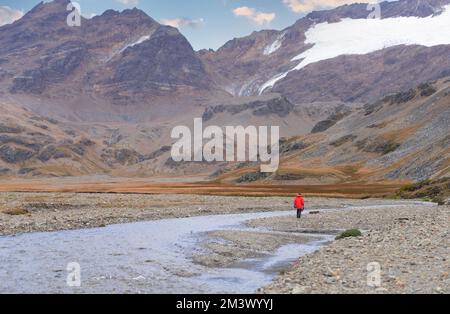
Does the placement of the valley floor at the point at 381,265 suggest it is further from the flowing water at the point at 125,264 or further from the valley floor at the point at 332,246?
the flowing water at the point at 125,264

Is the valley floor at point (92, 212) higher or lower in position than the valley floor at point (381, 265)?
lower

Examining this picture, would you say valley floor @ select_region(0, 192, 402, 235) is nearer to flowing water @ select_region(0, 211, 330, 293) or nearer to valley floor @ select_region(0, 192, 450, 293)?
valley floor @ select_region(0, 192, 450, 293)

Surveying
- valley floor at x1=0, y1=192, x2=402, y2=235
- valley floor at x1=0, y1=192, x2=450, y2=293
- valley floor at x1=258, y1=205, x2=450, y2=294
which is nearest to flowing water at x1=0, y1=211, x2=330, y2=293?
valley floor at x1=0, y1=192, x2=450, y2=293

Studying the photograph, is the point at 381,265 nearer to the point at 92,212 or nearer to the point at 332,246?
the point at 332,246

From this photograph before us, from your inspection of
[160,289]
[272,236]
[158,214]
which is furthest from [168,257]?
[158,214]

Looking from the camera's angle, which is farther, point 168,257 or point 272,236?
point 272,236

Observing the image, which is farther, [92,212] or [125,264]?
[92,212]

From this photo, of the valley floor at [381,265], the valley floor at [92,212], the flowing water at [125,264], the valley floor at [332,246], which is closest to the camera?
the valley floor at [381,265]

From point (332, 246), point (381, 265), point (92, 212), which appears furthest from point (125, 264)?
point (92, 212)

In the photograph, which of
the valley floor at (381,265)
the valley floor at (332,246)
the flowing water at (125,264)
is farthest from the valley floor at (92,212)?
the valley floor at (381,265)
